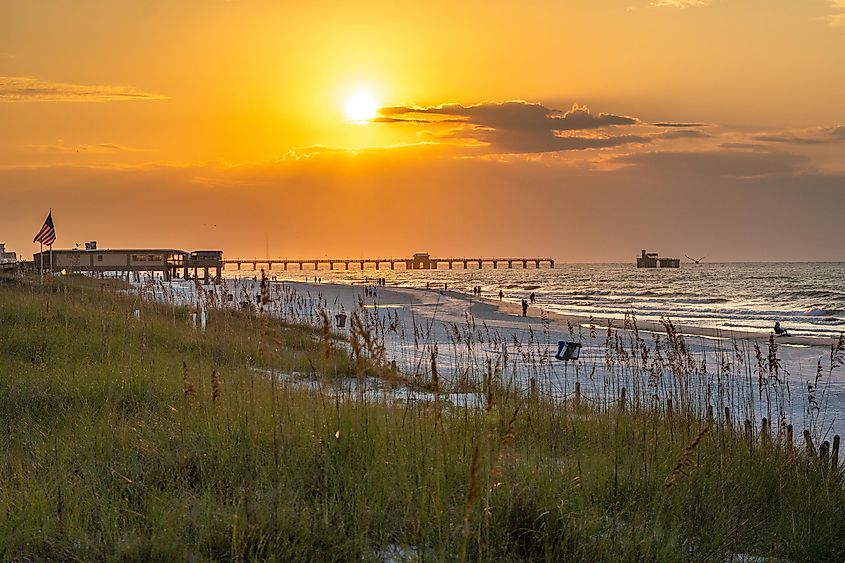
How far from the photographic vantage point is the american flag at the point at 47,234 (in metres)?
29.5

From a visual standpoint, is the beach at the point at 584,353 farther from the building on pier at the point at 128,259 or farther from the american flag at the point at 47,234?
the building on pier at the point at 128,259

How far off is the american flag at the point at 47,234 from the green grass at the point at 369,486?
23.2 metres

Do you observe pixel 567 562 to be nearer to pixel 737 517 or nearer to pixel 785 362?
pixel 737 517

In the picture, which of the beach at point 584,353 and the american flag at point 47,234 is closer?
the beach at point 584,353

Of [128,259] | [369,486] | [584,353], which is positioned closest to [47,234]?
[584,353]

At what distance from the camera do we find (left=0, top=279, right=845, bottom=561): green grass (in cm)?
470

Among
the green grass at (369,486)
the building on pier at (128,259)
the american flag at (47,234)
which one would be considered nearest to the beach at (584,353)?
the green grass at (369,486)

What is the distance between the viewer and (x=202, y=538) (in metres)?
4.59

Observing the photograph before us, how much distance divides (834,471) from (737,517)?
1.73 m

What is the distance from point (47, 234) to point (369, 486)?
28035mm

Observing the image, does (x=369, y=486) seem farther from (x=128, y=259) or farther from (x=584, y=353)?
(x=128, y=259)

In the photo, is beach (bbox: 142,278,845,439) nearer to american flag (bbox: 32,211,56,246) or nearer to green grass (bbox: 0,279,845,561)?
green grass (bbox: 0,279,845,561)

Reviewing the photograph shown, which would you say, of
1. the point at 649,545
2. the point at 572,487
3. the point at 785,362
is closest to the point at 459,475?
the point at 572,487

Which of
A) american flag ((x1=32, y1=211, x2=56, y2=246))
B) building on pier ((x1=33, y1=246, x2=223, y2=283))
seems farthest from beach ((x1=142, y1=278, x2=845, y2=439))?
building on pier ((x1=33, y1=246, x2=223, y2=283))
